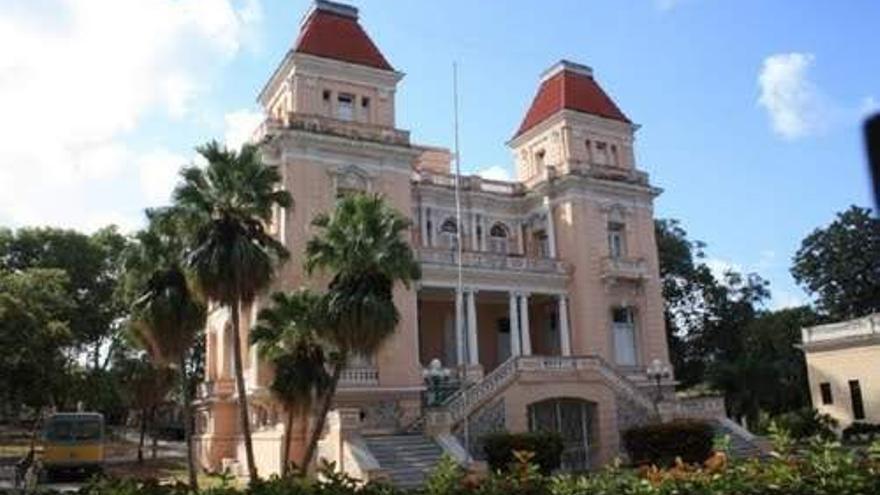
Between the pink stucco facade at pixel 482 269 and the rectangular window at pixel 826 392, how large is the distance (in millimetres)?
11878

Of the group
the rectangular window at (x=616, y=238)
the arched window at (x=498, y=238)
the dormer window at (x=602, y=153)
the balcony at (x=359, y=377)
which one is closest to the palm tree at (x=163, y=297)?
the balcony at (x=359, y=377)

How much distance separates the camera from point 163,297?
89.7 ft

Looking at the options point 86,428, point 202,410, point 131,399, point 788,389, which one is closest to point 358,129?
point 202,410

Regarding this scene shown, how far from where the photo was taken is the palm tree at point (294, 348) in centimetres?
2602

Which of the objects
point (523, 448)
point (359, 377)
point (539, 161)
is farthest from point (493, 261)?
point (523, 448)

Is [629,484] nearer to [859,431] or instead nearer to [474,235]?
[474,235]

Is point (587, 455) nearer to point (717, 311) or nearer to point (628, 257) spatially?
point (628, 257)

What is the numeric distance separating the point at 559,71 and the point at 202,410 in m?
24.5

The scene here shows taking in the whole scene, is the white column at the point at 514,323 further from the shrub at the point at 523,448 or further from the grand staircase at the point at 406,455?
the shrub at the point at 523,448

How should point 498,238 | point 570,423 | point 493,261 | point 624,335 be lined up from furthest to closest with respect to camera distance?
point 498,238, point 624,335, point 493,261, point 570,423

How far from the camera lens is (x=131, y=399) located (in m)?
46.2

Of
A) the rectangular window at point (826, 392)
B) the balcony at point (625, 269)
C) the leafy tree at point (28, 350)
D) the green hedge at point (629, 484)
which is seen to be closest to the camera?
the green hedge at point (629, 484)

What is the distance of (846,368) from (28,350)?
39927 mm

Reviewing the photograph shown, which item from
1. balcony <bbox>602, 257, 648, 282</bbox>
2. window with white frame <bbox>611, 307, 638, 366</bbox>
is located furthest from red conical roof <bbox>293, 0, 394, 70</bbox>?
window with white frame <bbox>611, 307, 638, 366</bbox>
